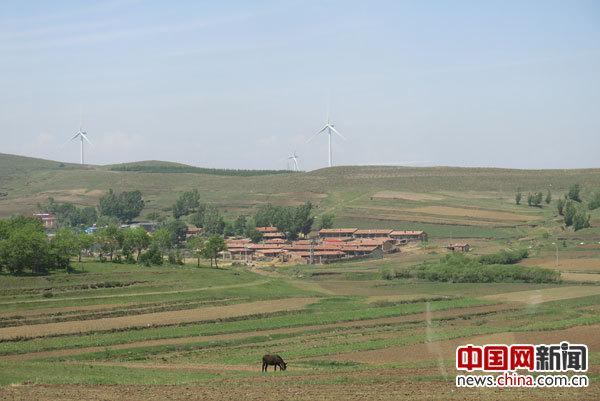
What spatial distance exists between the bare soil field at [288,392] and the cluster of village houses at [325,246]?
75.3 metres

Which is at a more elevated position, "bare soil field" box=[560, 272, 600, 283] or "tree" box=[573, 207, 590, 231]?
"tree" box=[573, 207, 590, 231]

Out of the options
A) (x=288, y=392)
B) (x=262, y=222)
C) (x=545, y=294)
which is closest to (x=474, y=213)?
(x=262, y=222)

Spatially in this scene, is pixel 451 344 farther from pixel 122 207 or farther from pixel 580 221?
pixel 122 207

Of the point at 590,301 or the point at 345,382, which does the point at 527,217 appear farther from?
the point at 345,382

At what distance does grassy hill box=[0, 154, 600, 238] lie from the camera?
133 metres

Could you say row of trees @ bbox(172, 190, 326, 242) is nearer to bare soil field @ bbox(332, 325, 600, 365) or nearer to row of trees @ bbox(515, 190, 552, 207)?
row of trees @ bbox(515, 190, 552, 207)

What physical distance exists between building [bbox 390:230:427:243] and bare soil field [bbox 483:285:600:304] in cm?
4642

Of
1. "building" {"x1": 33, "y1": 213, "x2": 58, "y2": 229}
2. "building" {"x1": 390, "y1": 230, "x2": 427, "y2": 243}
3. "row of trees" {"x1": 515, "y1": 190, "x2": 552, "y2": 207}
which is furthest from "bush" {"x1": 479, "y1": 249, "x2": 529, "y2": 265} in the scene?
"building" {"x1": 33, "y1": 213, "x2": 58, "y2": 229}

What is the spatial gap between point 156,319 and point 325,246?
58.2 meters

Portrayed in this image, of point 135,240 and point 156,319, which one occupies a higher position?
point 135,240

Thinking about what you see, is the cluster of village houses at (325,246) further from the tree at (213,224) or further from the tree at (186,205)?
the tree at (186,205)

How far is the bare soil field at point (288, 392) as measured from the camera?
29.2m

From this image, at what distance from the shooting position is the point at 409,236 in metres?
123

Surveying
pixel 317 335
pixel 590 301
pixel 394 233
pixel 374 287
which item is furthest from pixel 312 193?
pixel 317 335
